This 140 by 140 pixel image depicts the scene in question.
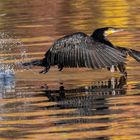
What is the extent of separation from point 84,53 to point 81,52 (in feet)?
0.18

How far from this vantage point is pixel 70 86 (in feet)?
42.3

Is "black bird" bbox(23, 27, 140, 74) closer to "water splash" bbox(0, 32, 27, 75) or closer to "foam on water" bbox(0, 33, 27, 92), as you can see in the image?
"foam on water" bbox(0, 33, 27, 92)

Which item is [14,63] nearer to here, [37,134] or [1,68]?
[1,68]

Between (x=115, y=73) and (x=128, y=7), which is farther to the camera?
(x=128, y=7)

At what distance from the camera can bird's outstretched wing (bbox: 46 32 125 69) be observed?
42.8 feet

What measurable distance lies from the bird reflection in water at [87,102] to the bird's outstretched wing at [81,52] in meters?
0.35

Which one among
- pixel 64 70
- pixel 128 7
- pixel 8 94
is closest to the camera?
pixel 8 94

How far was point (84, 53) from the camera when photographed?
13305mm

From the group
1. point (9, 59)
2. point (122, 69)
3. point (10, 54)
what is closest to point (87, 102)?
point (122, 69)

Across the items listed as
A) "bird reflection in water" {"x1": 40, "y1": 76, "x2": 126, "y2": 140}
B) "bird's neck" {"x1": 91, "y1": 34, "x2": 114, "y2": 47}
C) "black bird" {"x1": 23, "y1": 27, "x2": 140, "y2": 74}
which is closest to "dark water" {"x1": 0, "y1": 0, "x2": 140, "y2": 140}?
"bird reflection in water" {"x1": 40, "y1": 76, "x2": 126, "y2": 140}

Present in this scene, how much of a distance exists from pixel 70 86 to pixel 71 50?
27.3 inches

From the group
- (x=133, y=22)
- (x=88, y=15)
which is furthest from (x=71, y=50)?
(x=88, y=15)

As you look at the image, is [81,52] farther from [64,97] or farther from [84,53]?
[64,97]

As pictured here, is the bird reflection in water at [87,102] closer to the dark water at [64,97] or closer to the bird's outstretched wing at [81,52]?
the dark water at [64,97]
